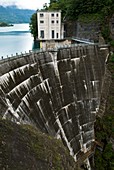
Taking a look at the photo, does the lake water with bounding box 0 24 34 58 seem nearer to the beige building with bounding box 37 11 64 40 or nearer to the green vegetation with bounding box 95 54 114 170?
the beige building with bounding box 37 11 64 40

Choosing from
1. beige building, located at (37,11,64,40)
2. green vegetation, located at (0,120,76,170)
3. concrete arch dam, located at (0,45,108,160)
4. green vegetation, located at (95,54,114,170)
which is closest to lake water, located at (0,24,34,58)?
beige building, located at (37,11,64,40)

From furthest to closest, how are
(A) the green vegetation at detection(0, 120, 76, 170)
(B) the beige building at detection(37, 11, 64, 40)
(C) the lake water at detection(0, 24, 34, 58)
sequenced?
(C) the lake water at detection(0, 24, 34, 58)
(B) the beige building at detection(37, 11, 64, 40)
(A) the green vegetation at detection(0, 120, 76, 170)

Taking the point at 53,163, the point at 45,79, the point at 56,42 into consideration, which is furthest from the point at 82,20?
the point at 53,163

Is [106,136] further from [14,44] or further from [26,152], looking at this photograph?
[14,44]

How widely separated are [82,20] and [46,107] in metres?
19.2

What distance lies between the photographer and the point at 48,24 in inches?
1286

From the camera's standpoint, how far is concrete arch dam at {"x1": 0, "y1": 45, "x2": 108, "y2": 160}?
56.0 feet

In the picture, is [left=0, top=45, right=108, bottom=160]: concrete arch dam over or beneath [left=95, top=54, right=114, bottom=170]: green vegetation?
over

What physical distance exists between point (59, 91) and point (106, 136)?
24.4 ft

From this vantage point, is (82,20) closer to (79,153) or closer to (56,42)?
(56,42)

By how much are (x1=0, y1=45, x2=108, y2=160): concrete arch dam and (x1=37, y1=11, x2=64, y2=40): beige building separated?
9242mm

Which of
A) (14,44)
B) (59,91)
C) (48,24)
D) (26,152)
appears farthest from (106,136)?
(14,44)

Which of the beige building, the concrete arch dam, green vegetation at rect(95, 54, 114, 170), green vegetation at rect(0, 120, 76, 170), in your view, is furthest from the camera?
the beige building

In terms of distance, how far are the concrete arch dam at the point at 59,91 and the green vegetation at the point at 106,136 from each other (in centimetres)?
105
